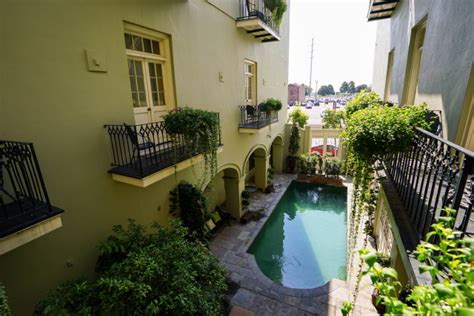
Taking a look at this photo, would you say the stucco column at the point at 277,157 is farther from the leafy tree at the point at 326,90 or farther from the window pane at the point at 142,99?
the leafy tree at the point at 326,90

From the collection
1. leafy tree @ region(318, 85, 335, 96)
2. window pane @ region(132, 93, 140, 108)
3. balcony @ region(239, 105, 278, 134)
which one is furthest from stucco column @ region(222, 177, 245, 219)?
leafy tree @ region(318, 85, 335, 96)

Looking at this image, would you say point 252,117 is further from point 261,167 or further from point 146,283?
point 146,283

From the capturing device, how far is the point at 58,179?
3311mm

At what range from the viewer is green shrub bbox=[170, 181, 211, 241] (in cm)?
545

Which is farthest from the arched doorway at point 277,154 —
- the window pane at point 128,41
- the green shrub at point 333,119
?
the window pane at point 128,41

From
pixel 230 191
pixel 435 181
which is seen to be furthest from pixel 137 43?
pixel 230 191

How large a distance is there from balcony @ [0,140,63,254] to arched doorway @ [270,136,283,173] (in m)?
12.1

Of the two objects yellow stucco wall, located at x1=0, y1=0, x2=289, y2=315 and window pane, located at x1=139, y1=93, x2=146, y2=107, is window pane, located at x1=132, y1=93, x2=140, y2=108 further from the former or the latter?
yellow stucco wall, located at x1=0, y1=0, x2=289, y2=315

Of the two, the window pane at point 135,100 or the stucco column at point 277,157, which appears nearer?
the window pane at point 135,100

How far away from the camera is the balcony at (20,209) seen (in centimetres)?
241

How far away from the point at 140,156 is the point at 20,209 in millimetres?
1837

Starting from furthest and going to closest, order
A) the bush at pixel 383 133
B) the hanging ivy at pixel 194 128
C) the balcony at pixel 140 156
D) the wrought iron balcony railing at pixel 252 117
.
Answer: the wrought iron balcony railing at pixel 252 117, the hanging ivy at pixel 194 128, the balcony at pixel 140 156, the bush at pixel 383 133

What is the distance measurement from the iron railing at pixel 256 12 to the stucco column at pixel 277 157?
705 centimetres

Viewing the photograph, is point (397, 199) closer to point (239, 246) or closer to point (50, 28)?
point (239, 246)
